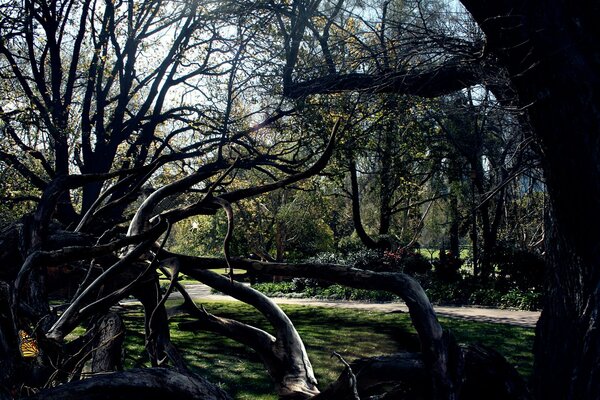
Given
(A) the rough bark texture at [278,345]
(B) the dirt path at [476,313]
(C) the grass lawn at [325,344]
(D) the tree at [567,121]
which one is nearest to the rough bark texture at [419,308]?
(A) the rough bark texture at [278,345]

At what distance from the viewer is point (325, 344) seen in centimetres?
969

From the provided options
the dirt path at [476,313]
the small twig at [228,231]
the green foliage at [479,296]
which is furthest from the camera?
the green foliage at [479,296]

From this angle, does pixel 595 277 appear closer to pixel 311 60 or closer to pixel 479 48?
pixel 479 48

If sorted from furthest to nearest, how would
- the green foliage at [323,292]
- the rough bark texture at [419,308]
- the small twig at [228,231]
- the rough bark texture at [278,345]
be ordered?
1. the green foliage at [323,292]
2. the rough bark texture at [278,345]
3. the rough bark texture at [419,308]
4. the small twig at [228,231]

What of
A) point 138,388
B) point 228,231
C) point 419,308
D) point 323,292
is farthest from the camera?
point 323,292

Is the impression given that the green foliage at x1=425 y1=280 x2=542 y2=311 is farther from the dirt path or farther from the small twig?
the small twig

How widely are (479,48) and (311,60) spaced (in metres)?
4.59

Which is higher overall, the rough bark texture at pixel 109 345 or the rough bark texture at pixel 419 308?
the rough bark texture at pixel 419 308

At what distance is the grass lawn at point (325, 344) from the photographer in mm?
7516

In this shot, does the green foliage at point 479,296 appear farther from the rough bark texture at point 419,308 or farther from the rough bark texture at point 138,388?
the rough bark texture at point 138,388

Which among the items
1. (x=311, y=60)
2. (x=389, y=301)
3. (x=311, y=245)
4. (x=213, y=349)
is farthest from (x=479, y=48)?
(x=311, y=245)

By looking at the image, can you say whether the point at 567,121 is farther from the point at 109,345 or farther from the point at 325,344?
the point at 325,344

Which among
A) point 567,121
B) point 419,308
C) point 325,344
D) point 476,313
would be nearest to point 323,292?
point 476,313

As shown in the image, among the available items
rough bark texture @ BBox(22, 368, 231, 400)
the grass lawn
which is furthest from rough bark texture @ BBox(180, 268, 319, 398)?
the grass lawn
